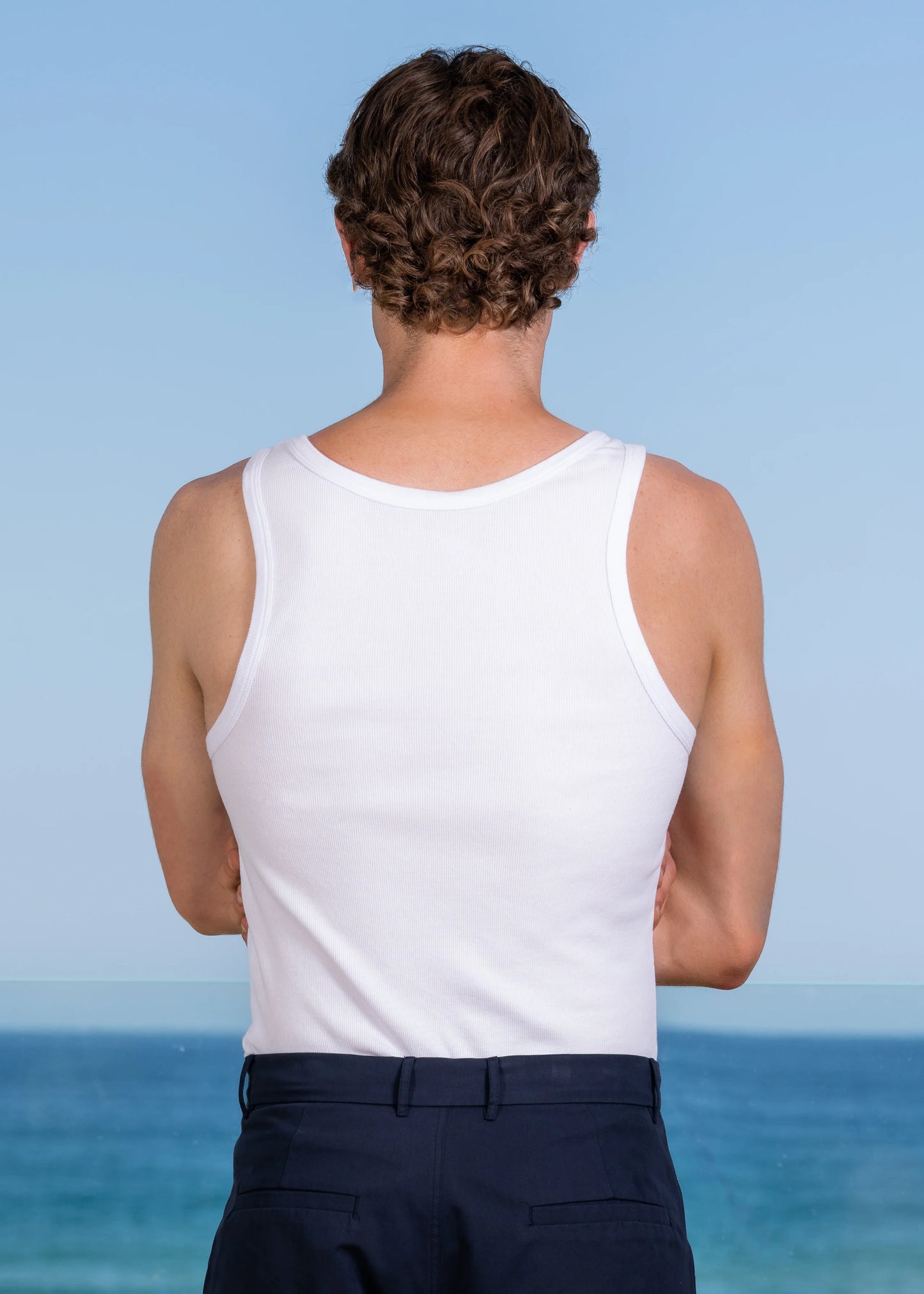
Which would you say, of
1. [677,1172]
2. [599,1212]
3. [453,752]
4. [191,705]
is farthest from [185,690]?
[677,1172]

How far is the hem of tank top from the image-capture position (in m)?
0.91

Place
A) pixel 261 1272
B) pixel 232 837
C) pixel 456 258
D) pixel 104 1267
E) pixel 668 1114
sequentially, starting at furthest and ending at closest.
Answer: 1. pixel 668 1114
2. pixel 104 1267
3. pixel 232 837
4. pixel 456 258
5. pixel 261 1272

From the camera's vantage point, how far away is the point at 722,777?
1.08 metres

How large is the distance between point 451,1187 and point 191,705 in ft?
1.37

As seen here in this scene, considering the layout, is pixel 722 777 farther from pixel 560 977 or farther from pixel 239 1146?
pixel 239 1146

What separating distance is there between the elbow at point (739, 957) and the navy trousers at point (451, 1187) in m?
0.28

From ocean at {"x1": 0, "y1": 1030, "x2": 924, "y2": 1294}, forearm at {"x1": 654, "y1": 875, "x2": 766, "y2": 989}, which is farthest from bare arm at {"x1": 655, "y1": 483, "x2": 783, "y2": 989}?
ocean at {"x1": 0, "y1": 1030, "x2": 924, "y2": 1294}

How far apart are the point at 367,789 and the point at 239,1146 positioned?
28 centimetres

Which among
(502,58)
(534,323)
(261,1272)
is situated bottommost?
(261,1272)

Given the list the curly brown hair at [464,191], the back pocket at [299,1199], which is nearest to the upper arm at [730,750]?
the curly brown hair at [464,191]

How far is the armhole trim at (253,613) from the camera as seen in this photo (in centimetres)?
91

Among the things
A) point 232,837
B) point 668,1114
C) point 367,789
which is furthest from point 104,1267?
point 668,1114

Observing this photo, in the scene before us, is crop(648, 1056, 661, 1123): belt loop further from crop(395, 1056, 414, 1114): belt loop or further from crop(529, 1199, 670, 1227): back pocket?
crop(395, 1056, 414, 1114): belt loop

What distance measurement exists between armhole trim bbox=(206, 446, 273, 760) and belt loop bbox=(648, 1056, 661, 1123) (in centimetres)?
38
